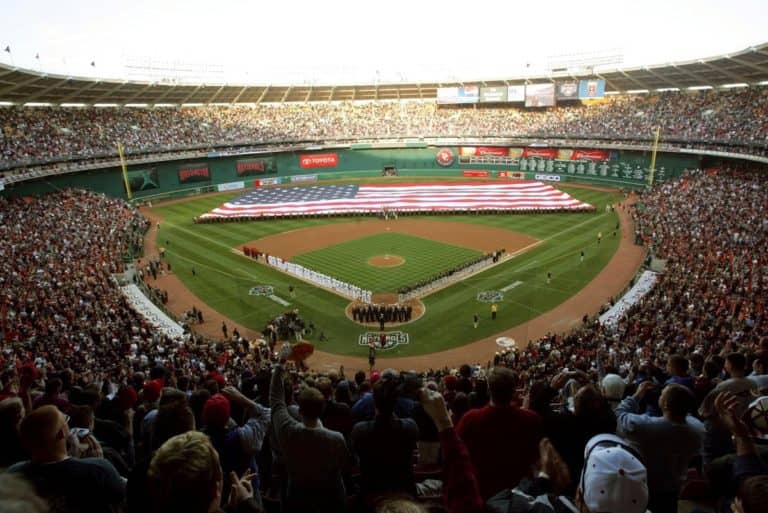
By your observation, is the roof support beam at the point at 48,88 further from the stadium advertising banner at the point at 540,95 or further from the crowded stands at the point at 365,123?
the stadium advertising banner at the point at 540,95

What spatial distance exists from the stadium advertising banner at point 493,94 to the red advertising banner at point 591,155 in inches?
604

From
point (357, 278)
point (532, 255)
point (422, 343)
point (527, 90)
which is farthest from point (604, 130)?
point (422, 343)

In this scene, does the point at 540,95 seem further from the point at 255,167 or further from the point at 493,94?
the point at 255,167

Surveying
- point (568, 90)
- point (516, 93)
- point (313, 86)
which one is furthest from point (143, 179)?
point (568, 90)

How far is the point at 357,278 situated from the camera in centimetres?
3195

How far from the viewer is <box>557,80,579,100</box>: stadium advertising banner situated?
2657 inches

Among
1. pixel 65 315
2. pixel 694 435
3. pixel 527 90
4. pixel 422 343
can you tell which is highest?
pixel 527 90

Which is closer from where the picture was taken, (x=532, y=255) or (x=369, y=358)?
(x=369, y=358)

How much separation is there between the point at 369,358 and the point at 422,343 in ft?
9.88

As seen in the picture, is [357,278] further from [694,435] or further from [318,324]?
[694,435]

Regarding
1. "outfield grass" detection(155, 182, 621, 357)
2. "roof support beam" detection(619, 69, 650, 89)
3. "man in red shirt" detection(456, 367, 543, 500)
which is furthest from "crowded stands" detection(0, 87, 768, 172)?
"man in red shirt" detection(456, 367, 543, 500)

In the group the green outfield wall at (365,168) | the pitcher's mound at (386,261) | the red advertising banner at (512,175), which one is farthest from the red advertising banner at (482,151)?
the pitcher's mound at (386,261)

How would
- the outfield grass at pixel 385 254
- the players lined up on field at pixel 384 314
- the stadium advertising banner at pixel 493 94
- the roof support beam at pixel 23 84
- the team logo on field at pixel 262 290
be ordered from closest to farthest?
the players lined up on field at pixel 384 314 → the team logo on field at pixel 262 290 → the outfield grass at pixel 385 254 → the roof support beam at pixel 23 84 → the stadium advertising banner at pixel 493 94

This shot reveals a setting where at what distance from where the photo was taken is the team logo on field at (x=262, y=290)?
99.0 feet
